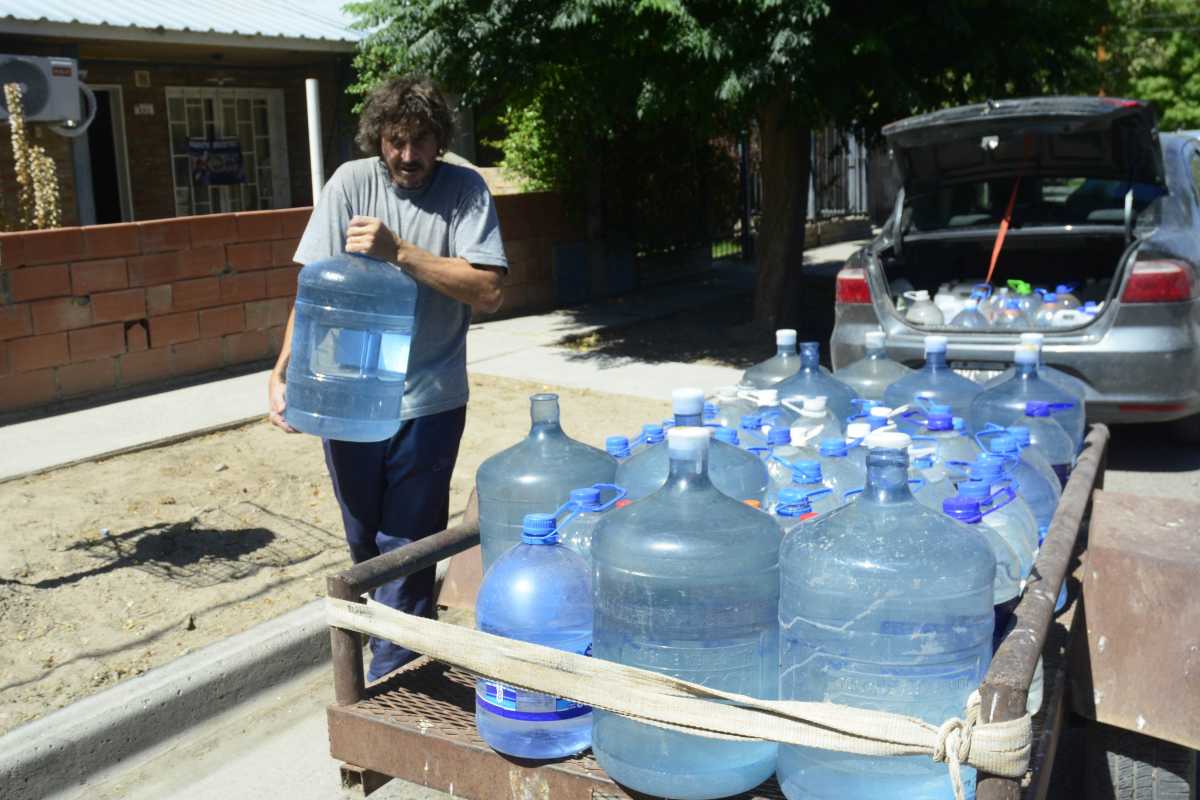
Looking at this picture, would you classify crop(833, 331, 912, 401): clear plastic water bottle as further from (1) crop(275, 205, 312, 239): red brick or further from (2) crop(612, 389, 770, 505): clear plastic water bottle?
(1) crop(275, 205, 312, 239): red brick

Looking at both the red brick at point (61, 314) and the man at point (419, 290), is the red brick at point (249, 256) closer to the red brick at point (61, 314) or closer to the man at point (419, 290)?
the red brick at point (61, 314)

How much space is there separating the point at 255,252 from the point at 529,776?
836 cm

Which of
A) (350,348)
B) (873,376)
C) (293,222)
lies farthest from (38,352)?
(873,376)

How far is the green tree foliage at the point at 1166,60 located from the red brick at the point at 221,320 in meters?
22.9

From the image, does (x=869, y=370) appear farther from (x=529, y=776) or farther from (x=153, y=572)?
(x=153, y=572)

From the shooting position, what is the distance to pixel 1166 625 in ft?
9.02

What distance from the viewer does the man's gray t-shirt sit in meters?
3.82

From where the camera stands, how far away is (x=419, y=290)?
12.6 ft

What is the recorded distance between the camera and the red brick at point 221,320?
9.78m

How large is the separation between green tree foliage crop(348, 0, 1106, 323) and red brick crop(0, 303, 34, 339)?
3710 millimetres

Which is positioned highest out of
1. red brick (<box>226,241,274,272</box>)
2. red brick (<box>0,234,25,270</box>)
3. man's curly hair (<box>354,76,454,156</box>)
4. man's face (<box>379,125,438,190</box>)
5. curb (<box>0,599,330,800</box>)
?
man's curly hair (<box>354,76,454,156</box>)

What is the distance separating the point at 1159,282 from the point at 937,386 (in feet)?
10.5

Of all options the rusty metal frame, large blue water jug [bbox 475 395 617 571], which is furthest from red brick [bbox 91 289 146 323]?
large blue water jug [bbox 475 395 617 571]

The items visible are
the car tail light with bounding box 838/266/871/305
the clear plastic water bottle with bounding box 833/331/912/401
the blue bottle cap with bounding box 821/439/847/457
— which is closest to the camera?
the blue bottle cap with bounding box 821/439/847/457
